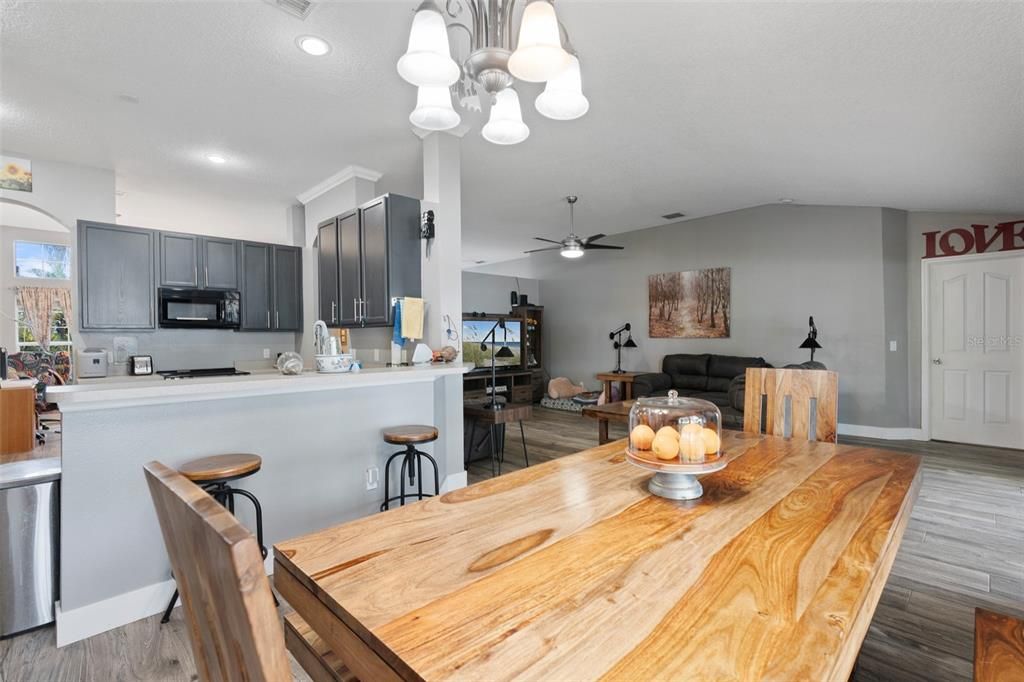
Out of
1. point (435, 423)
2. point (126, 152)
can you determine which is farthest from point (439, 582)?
point (126, 152)

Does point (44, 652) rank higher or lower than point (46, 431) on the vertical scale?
lower

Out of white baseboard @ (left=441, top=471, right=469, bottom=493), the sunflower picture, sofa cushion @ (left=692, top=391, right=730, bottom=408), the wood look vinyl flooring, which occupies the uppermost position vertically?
the sunflower picture

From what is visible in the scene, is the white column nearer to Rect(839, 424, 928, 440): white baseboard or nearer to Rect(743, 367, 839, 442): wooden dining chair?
A: Rect(743, 367, 839, 442): wooden dining chair

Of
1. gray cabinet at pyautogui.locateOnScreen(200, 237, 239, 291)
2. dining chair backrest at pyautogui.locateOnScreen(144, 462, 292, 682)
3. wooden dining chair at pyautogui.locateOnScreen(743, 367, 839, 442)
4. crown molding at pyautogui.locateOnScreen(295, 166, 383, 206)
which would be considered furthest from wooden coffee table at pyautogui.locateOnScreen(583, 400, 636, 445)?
gray cabinet at pyautogui.locateOnScreen(200, 237, 239, 291)

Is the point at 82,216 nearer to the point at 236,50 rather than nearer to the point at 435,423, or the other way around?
the point at 236,50

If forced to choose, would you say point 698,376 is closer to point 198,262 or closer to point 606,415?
point 606,415

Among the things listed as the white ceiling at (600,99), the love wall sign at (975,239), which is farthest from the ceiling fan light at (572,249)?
the love wall sign at (975,239)

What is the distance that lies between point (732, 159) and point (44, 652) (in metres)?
5.35

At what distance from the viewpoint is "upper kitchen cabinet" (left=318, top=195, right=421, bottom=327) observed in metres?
3.46

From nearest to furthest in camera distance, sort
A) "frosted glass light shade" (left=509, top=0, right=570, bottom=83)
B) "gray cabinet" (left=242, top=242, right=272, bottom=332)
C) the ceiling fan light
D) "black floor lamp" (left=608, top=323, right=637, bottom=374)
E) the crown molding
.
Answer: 1. "frosted glass light shade" (left=509, top=0, right=570, bottom=83)
2. the crown molding
3. "gray cabinet" (left=242, top=242, right=272, bottom=332)
4. the ceiling fan light
5. "black floor lamp" (left=608, top=323, right=637, bottom=374)

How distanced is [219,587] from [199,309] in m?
5.14

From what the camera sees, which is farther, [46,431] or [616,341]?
[616,341]

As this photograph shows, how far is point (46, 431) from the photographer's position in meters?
2.64

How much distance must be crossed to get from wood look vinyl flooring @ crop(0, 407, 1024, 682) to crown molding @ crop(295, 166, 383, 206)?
3.58m
